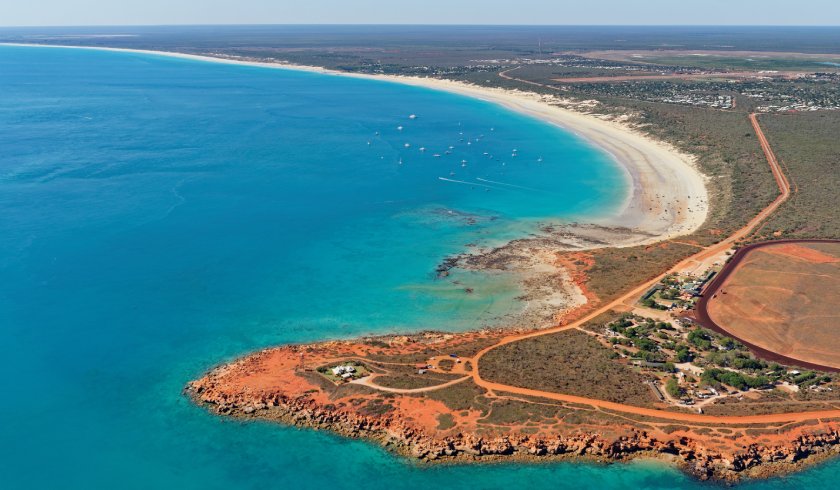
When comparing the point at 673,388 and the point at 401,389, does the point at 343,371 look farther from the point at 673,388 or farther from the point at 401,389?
the point at 673,388

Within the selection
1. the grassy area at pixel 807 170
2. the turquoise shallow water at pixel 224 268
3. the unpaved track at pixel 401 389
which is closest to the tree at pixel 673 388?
the turquoise shallow water at pixel 224 268

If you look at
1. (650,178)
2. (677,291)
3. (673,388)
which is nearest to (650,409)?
(673,388)

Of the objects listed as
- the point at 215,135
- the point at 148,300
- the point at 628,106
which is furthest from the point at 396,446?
the point at 628,106

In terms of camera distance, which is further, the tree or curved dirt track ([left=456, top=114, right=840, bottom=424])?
the tree

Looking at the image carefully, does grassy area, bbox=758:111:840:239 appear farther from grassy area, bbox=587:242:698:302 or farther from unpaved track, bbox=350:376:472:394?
unpaved track, bbox=350:376:472:394

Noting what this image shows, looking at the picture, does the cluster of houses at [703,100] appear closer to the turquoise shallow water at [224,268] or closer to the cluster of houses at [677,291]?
the turquoise shallow water at [224,268]

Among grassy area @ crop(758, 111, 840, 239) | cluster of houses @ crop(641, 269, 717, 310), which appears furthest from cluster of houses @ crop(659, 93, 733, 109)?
cluster of houses @ crop(641, 269, 717, 310)
